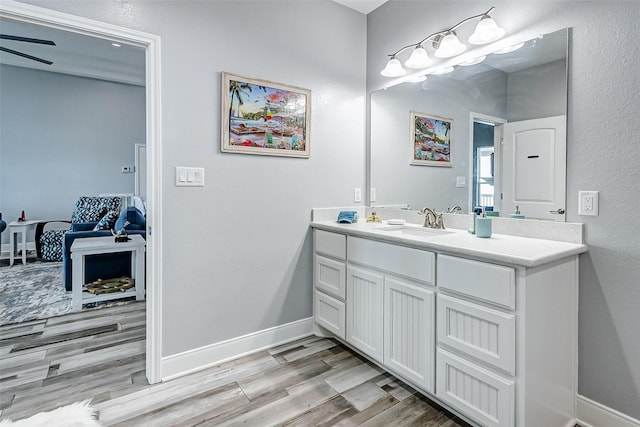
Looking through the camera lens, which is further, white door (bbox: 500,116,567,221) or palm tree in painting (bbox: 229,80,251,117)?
palm tree in painting (bbox: 229,80,251,117)

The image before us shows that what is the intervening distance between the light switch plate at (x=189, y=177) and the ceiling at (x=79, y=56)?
9.17 ft

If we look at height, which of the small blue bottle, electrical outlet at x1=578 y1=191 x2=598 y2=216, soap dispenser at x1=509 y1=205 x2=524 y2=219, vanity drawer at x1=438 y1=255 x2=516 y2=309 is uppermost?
electrical outlet at x1=578 y1=191 x2=598 y2=216

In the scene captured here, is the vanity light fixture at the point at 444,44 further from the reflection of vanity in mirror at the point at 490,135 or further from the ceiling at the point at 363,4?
the ceiling at the point at 363,4

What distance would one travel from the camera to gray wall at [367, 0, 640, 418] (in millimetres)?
1459

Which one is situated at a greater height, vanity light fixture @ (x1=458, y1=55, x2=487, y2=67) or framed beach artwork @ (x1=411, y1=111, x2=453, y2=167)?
vanity light fixture @ (x1=458, y1=55, x2=487, y2=67)

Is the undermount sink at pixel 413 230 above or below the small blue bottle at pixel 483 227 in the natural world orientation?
below

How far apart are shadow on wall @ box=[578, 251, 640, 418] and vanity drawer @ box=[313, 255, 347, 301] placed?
1258 millimetres

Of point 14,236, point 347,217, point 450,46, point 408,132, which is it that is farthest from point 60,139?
point 450,46

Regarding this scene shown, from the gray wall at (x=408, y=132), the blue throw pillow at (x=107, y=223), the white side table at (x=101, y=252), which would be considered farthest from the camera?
the blue throw pillow at (x=107, y=223)

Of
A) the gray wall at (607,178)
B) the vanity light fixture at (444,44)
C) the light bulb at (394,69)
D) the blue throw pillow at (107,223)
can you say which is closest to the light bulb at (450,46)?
the vanity light fixture at (444,44)


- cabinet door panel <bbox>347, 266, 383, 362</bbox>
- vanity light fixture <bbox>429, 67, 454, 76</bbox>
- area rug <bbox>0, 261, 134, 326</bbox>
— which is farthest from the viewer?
area rug <bbox>0, 261, 134, 326</bbox>

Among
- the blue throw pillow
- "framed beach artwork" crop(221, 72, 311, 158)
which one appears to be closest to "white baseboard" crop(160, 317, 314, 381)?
"framed beach artwork" crop(221, 72, 311, 158)

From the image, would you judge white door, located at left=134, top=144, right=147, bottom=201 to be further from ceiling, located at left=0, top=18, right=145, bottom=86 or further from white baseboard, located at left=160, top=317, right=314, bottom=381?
white baseboard, located at left=160, top=317, right=314, bottom=381

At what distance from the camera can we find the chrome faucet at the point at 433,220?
223 cm
